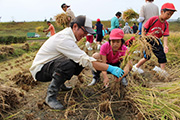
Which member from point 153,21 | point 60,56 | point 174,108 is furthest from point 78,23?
point 153,21

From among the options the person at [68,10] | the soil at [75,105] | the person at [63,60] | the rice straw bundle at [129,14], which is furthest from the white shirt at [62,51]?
the rice straw bundle at [129,14]

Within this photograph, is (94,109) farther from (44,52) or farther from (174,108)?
(44,52)

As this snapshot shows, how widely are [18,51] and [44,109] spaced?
6156 millimetres

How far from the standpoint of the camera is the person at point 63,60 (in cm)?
174

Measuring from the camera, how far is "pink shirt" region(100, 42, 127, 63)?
2.28 metres

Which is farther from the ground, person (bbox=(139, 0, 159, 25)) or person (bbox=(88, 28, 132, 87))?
person (bbox=(139, 0, 159, 25))

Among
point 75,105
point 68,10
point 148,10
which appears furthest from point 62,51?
point 68,10

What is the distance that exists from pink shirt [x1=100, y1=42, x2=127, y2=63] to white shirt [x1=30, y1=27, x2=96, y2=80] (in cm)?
58

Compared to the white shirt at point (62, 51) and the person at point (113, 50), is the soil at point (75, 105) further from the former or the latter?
the white shirt at point (62, 51)

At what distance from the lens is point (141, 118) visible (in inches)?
58.6

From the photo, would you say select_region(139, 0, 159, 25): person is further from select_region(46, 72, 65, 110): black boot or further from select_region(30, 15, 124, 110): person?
select_region(46, 72, 65, 110): black boot

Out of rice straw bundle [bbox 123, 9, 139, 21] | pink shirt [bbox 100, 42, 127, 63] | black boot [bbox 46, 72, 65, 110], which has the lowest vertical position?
black boot [bbox 46, 72, 65, 110]

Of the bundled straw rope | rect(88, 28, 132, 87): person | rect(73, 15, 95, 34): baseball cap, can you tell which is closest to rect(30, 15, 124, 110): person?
rect(73, 15, 95, 34): baseball cap

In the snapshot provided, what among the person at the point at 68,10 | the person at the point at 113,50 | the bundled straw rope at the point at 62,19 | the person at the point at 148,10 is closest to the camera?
the person at the point at 113,50
